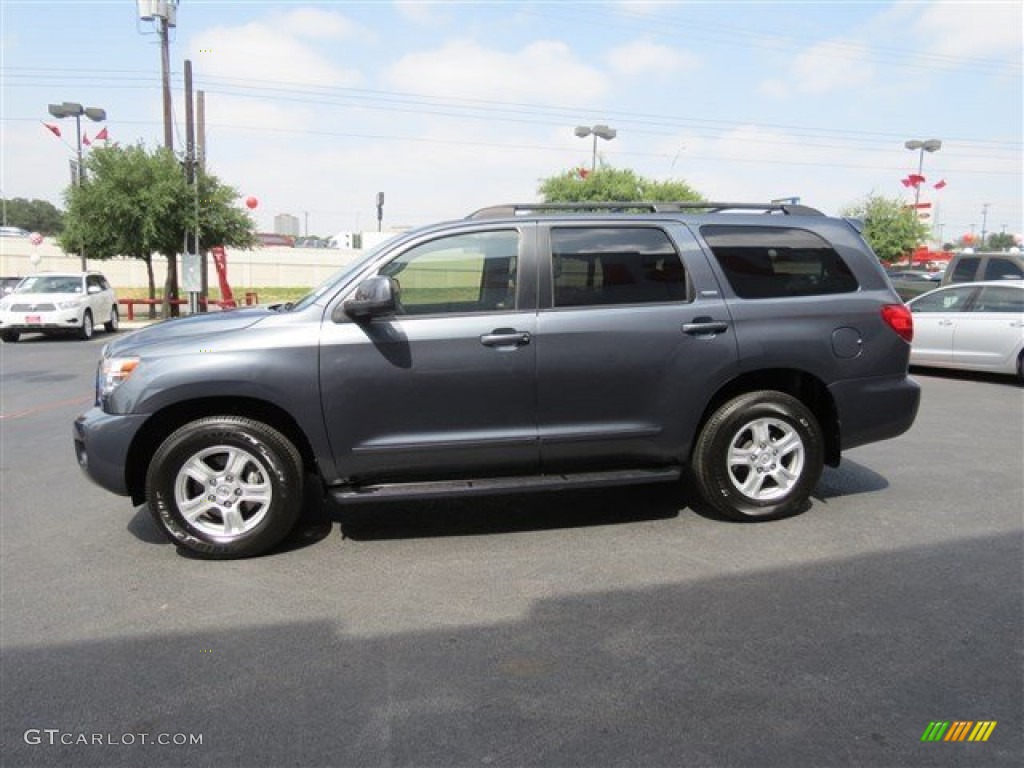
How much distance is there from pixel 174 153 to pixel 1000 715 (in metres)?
27.2

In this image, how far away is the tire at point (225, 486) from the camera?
165 inches

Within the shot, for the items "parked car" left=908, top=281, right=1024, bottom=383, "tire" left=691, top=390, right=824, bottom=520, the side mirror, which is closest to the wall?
"parked car" left=908, top=281, right=1024, bottom=383

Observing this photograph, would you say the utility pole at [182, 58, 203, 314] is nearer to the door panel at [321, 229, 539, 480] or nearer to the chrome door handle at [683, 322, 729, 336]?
the door panel at [321, 229, 539, 480]

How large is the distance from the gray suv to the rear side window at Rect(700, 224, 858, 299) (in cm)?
1

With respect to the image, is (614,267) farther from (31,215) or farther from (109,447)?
(31,215)

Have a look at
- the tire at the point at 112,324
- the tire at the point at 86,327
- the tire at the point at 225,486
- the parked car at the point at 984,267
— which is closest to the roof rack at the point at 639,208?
the tire at the point at 225,486

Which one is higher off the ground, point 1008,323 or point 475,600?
point 1008,323

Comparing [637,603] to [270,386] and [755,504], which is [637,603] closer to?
[755,504]

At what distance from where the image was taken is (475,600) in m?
3.72

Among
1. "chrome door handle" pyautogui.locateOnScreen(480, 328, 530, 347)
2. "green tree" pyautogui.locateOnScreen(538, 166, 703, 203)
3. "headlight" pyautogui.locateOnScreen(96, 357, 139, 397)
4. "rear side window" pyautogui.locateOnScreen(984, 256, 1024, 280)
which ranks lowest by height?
"headlight" pyautogui.locateOnScreen(96, 357, 139, 397)

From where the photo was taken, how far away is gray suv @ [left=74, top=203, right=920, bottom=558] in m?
4.21

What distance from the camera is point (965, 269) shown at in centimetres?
1494

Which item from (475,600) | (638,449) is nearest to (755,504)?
(638,449)

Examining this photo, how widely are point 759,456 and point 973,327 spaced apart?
807 cm
